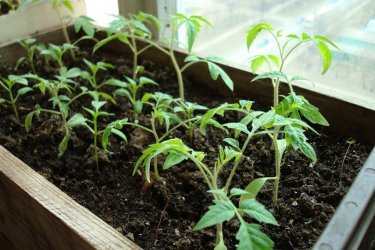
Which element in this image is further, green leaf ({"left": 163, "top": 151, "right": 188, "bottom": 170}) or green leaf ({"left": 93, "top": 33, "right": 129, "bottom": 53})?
green leaf ({"left": 93, "top": 33, "right": 129, "bottom": 53})

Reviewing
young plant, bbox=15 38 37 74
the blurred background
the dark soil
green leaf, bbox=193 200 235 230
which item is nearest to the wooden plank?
the dark soil

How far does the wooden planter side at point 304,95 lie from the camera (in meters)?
1.04

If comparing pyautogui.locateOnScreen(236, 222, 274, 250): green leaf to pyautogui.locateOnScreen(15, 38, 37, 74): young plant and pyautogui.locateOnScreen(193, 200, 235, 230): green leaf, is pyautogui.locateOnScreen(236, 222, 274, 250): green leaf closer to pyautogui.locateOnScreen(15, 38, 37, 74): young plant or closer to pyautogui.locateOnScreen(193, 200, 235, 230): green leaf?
pyautogui.locateOnScreen(193, 200, 235, 230): green leaf

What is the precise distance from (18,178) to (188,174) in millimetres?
373

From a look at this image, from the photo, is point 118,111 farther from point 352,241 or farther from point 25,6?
point 352,241

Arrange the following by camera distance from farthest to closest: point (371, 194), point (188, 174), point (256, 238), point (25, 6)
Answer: point (25, 6)
point (188, 174)
point (371, 194)
point (256, 238)

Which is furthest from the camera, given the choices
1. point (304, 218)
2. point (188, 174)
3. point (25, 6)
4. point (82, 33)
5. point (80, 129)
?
point (82, 33)

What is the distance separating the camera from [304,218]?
84cm

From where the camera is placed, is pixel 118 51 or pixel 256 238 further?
pixel 118 51

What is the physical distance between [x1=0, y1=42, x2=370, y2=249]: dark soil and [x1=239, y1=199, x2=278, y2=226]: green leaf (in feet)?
0.67

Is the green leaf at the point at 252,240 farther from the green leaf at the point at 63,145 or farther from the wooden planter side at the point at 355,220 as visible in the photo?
the green leaf at the point at 63,145

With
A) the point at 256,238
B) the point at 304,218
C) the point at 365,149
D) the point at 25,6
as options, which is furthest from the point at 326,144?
the point at 25,6

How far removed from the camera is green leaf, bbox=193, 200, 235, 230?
57 centimetres

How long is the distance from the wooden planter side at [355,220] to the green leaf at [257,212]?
3.2 inches
